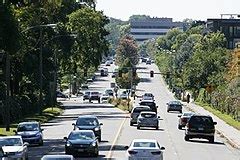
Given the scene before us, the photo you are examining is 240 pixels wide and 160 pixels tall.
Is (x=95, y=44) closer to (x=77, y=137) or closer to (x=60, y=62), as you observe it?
(x=60, y=62)

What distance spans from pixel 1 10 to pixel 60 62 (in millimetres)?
64721

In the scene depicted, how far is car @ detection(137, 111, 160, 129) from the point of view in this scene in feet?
202

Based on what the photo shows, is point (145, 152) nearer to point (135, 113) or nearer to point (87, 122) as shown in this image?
point (87, 122)

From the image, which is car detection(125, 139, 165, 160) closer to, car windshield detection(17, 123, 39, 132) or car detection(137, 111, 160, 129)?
car windshield detection(17, 123, 39, 132)

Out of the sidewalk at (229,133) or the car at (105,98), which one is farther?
the car at (105,98)

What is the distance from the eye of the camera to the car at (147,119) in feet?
202

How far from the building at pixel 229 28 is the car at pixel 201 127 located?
129 meters

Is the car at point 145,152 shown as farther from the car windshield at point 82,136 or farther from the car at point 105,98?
the car at point 105,98

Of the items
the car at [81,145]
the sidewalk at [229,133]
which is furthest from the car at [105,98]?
the car at [81,145]

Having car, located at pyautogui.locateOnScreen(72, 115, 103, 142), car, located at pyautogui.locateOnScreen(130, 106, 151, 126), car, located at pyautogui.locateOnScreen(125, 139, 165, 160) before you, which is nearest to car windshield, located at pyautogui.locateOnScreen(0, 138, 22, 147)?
car, located at pyautogui.locateOnScreen(125, 139, 165, 160)

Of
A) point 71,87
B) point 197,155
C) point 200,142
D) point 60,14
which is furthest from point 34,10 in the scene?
point 71,87

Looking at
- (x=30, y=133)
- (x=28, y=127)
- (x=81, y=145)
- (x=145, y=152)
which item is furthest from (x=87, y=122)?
(x=145, y=152)

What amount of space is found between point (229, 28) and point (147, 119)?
123575 millimetres

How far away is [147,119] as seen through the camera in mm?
62219
